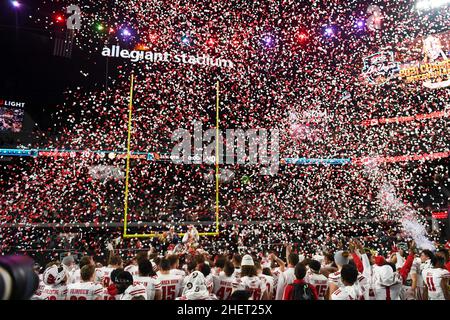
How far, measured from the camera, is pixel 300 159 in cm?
2300

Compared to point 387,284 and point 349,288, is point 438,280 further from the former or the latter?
point 349,288

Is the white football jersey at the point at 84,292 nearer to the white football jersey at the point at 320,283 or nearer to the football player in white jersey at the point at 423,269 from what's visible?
the white football jersey at the point at 320,283

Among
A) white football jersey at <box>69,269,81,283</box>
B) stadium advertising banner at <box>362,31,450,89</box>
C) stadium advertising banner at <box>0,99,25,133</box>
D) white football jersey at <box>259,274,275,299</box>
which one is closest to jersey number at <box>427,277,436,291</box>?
white football jersey at <box>259,274,275,299</box>

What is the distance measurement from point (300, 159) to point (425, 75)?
867cm

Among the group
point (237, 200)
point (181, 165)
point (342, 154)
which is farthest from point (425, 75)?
point (181, 165)

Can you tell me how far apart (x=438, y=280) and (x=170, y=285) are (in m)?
3.52

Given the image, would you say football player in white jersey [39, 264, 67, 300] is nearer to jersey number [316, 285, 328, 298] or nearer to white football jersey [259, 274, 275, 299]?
white football jersey [259, 274, 275, 299]

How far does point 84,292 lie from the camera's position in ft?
13.0

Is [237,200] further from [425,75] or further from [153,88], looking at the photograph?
[425,75]

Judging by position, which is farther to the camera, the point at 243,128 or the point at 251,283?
the point at 243,128

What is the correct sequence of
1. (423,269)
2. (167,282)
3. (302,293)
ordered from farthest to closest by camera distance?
(423,269) → (167,282) → (302,293)

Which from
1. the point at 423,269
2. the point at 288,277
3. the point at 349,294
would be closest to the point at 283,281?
the point at 288,277

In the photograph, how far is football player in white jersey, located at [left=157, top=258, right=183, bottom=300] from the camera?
4.39 meters

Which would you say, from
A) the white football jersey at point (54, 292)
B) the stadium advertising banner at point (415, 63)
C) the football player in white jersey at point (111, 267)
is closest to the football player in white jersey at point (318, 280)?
the football player in white jersey at point (111, 267)
